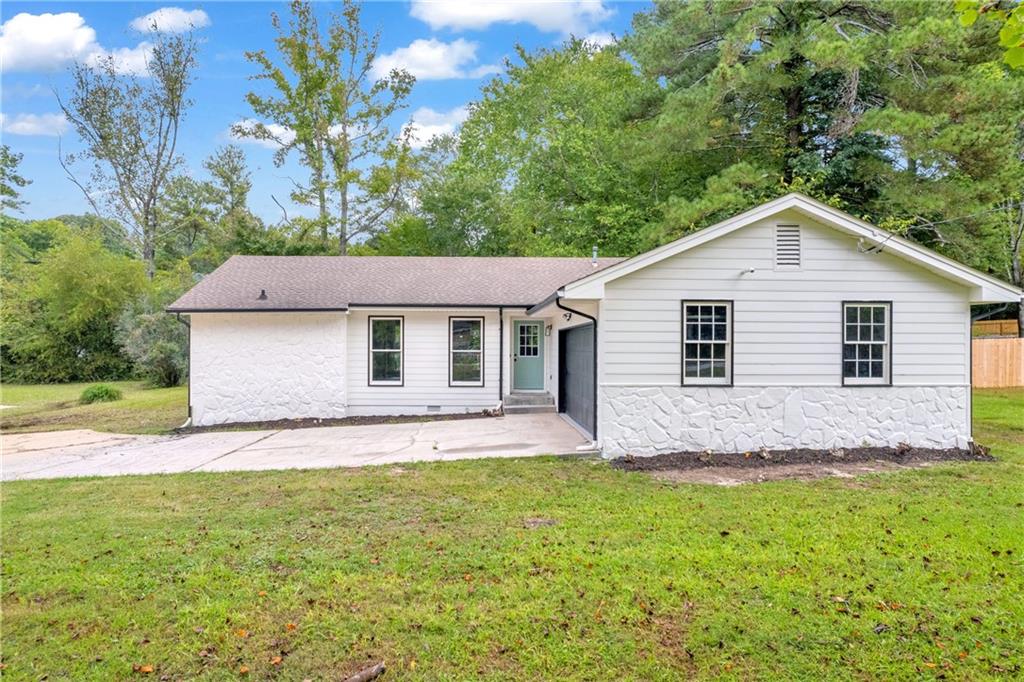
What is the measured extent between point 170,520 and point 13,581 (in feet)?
4.62

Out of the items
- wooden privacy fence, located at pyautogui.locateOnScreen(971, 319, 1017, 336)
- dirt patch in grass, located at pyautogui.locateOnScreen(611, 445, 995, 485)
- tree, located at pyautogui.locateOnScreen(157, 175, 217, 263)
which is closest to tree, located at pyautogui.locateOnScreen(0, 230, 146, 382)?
tree, located at pyautogui.locateOnScreen(157, 175, 217, 263)

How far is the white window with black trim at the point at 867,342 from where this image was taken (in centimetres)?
840

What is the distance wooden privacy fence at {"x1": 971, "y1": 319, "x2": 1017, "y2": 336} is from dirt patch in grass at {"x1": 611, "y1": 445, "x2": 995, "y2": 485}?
20.6 m

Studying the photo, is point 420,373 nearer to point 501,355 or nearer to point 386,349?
point 386,349

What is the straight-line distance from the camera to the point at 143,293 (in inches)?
872

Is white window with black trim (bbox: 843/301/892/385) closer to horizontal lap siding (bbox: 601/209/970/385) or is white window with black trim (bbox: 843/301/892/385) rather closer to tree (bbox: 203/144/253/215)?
horizontal lap siding (bbox: 601/209/970/385)

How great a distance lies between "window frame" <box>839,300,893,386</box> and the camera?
27.4ft

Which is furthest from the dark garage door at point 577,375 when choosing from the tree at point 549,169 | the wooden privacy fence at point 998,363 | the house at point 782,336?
the wooden privacy fence at point 998,363

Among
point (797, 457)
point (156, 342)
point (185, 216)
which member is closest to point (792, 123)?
point (797, 457)

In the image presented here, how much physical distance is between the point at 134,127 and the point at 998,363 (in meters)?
37.5

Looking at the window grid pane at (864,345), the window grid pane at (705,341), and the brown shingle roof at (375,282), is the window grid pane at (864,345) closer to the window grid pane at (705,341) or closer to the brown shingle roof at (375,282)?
the window grid pane at (705,341)

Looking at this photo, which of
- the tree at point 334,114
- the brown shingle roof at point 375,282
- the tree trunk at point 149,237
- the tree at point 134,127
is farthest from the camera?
the tree trunk at point 149,237

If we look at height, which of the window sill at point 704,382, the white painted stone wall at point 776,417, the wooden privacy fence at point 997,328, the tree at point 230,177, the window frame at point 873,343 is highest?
the tree at point 230,177

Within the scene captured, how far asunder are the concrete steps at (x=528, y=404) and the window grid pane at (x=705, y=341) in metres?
4.91
